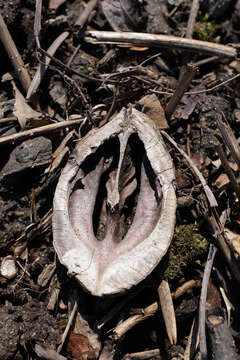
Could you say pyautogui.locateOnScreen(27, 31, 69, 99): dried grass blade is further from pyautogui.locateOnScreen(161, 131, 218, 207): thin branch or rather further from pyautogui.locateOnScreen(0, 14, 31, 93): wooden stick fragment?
pyautogui.locateOnScreen(161, 131, 218, 207): thin branch

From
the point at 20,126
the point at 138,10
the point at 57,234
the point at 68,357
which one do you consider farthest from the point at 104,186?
the point at 138,10

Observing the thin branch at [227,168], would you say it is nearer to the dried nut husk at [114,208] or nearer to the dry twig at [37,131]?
the dried nut husk at [114,208]

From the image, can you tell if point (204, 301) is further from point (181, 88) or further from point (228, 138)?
point (181, 88)

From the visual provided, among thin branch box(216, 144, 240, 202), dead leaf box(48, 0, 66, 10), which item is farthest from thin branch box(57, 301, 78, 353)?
dead leaf box(48, 0, 66, 10)

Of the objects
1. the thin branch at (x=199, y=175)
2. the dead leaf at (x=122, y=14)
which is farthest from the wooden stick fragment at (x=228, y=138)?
the dead leaf at (x=122, y=14)

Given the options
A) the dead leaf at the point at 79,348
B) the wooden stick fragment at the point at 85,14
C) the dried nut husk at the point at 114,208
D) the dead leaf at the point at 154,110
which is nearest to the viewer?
the dried nut husk at the point at 114,208

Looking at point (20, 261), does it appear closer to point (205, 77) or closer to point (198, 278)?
point (198, 278)
